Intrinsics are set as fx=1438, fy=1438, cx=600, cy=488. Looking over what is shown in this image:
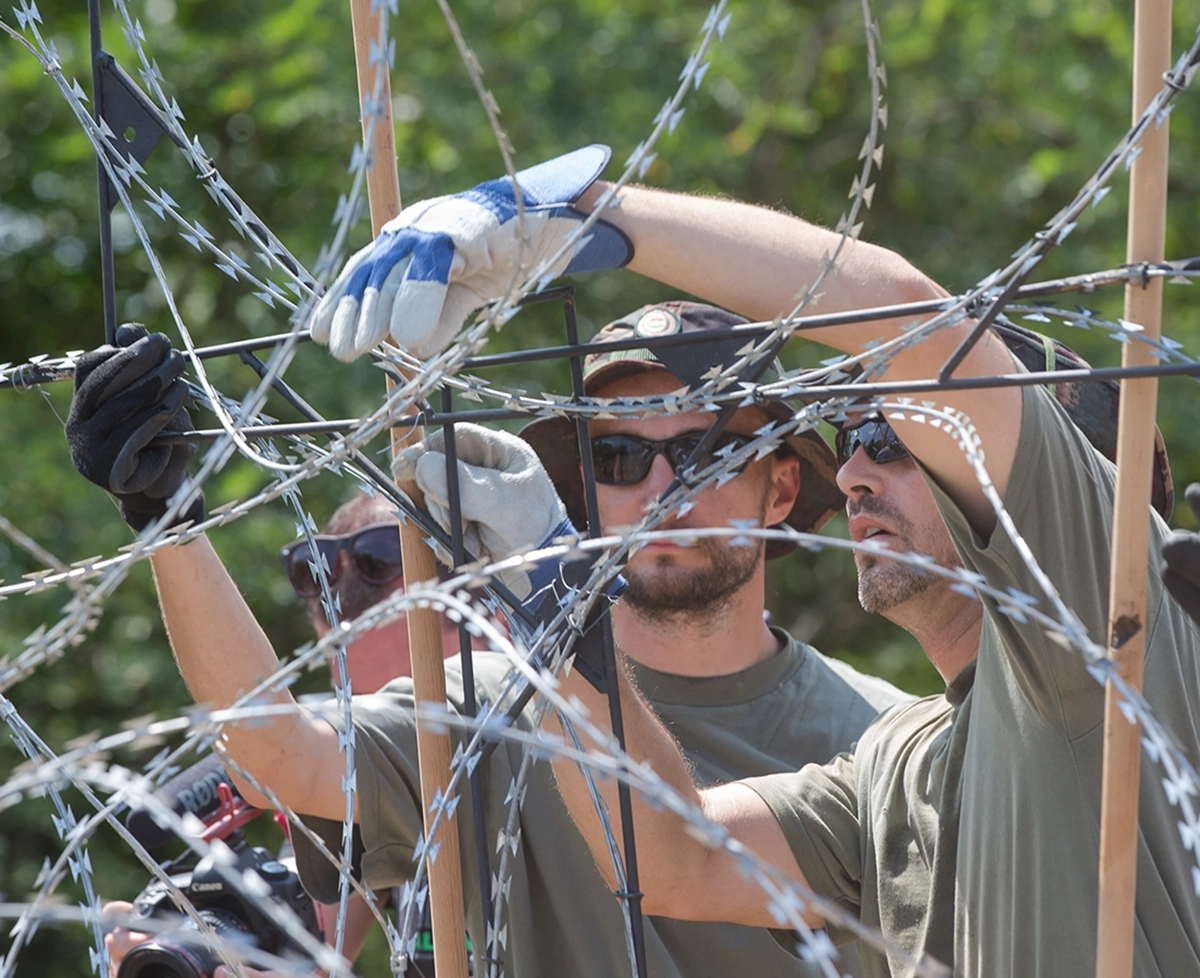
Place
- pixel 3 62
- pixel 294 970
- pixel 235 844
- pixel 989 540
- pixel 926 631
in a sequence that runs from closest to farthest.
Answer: pixel 294 970
pixel 989 540
pixel 926 631
pixel 235 844
pixel 3 62

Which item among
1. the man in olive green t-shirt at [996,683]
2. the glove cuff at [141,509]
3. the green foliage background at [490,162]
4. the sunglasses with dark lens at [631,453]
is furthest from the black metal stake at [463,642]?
the green foliage background at [490,162]

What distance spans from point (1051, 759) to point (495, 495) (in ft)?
2.43

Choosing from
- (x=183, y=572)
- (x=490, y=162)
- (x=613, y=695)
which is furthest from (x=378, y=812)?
(x=490, y=162)

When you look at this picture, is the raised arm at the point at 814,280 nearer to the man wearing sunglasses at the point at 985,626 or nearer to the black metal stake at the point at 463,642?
the man wearing sunglasses at the point at 985,626

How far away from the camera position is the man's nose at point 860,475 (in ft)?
7.48

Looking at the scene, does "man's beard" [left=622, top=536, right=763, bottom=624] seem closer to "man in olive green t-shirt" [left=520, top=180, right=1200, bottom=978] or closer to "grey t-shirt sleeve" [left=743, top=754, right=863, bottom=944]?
"grey t-shirt sleeve" [left=743, top=754, right=863, bottom=944]

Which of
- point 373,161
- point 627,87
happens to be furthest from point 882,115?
point 627,87

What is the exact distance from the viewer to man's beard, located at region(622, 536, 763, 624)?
281 cm

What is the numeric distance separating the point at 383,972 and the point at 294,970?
593 cm

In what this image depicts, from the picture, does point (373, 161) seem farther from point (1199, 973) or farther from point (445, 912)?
point (1199, 973)

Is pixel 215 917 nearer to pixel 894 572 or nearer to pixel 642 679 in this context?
pixel 642 679

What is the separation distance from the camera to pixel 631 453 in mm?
2783

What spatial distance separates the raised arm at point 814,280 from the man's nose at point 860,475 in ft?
1.96

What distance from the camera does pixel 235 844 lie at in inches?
108
